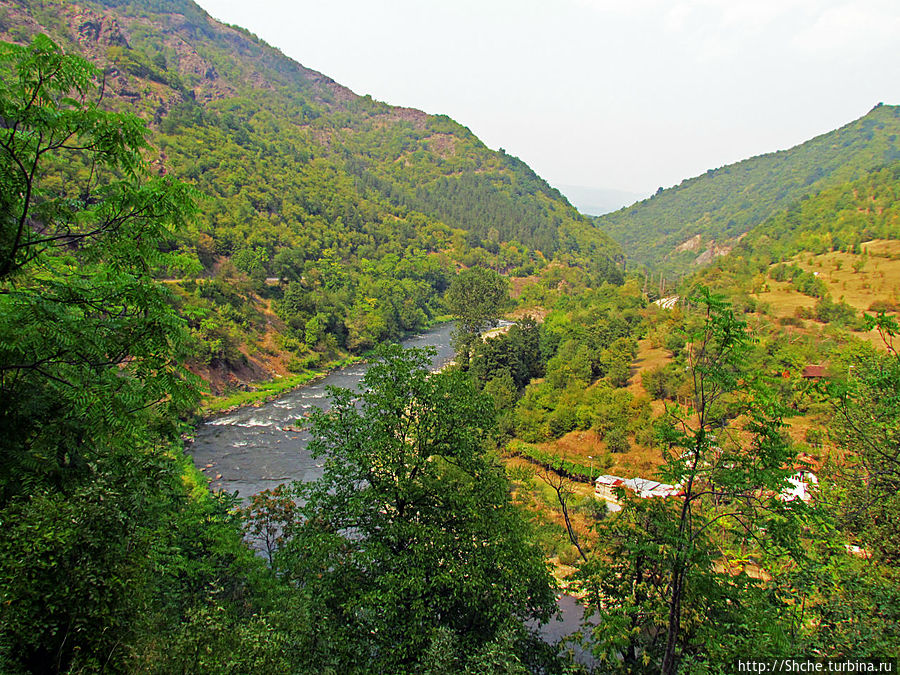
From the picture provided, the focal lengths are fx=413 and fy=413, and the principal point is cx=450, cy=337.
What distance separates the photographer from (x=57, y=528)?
3.56 m

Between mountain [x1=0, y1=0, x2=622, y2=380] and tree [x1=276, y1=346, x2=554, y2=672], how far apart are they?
506 centimetres

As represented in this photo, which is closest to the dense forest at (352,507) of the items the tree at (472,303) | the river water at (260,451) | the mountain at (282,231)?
the mountain at (282,231)

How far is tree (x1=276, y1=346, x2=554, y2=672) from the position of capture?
795 cm

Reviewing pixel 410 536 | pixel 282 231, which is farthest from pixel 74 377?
pixel 282 231

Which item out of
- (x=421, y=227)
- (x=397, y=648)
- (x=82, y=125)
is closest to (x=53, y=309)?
(x=82, y=125)

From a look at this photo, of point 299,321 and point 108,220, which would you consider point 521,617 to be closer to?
point 108,220

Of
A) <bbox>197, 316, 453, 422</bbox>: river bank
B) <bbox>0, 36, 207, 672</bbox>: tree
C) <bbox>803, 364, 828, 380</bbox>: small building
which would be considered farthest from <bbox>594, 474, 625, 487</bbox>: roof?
<bbox>0, 36, 207, 672</bbox>: tree

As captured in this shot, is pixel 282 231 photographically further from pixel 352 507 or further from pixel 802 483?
pixel 802 483

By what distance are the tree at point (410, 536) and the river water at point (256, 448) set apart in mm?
10637

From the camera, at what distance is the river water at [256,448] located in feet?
89.9

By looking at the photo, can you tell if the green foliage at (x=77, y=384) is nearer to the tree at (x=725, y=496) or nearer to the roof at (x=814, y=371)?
the tree at (x=725, y=496)

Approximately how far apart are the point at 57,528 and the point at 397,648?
601 centimetres

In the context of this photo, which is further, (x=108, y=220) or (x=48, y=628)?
(x=108, y=220)

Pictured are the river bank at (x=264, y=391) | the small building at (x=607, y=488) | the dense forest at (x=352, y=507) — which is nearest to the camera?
the dense forest at (x=352, y=507)
